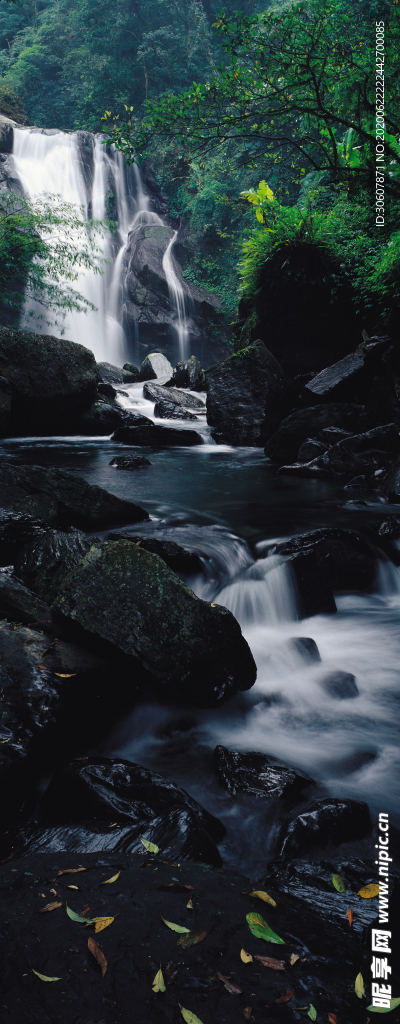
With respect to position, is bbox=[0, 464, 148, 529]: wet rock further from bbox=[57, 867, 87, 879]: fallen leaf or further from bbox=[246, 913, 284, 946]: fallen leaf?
bbox=[246, 913, 284, 946]: fallen leaf

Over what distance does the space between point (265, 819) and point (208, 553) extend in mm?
3198

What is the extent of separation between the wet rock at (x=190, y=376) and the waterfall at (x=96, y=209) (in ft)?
33.0

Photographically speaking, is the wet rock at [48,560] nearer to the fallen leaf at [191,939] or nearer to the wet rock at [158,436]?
the fallen leaf at [191,939]

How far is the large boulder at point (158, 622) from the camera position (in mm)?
3346

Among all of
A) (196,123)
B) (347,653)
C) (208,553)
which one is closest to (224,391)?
(196,123)

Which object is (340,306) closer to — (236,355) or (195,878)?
(236,355)

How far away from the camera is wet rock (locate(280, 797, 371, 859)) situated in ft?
7.91

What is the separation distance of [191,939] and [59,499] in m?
5.02

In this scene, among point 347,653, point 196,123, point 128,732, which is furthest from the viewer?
point 196,123

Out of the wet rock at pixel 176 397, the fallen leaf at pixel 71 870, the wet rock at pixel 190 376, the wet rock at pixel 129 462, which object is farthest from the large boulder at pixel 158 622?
the wet rock at pixel 190 376

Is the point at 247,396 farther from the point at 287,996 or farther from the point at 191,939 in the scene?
the point at 287,996

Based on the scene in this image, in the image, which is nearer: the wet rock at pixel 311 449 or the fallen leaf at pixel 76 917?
the fallen leaf at pixel 76 917

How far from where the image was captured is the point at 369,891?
197 cm

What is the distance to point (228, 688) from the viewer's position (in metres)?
3.67
